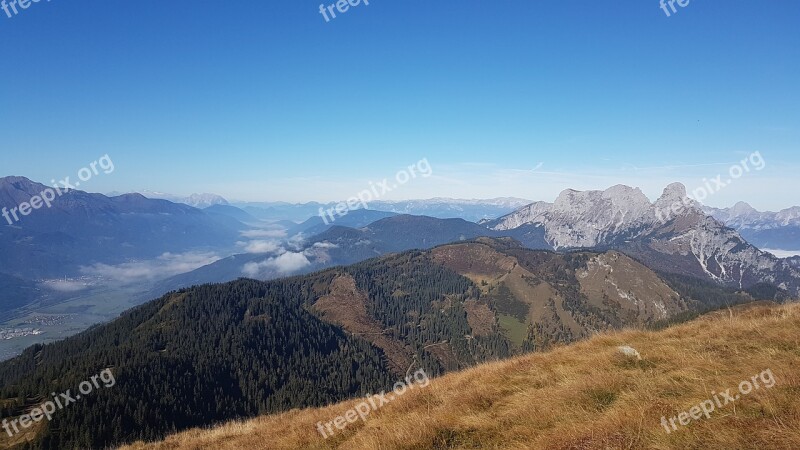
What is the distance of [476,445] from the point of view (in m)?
9.79

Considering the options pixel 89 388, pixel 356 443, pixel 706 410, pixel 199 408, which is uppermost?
pixel 356 443

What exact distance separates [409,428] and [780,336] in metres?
13.5

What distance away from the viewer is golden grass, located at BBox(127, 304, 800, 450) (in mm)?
8031

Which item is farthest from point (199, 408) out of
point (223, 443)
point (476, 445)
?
point (476, 445)

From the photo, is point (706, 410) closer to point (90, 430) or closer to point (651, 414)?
point (651, 414)

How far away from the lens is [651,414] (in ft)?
29.5

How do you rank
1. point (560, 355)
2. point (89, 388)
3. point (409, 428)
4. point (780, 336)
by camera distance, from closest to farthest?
point (409, 428)
point (780, 336)
point (560, 355)
point (89, 388)

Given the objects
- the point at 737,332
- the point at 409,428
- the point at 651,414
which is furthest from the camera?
the point at 737,332

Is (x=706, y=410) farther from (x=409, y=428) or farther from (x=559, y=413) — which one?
(x=409, y=428)

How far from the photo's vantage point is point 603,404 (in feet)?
34.2

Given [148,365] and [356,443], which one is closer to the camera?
[356,443]

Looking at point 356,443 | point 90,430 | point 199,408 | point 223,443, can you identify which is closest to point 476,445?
point 356,443

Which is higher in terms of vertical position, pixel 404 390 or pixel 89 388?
pixel 404 390

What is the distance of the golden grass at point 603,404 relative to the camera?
316 inches
